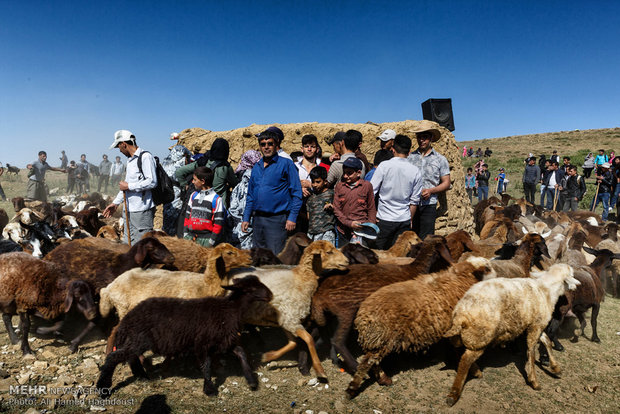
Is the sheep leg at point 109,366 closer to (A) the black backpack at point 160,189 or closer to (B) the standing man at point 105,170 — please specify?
(A) the black backpack at point 160,189

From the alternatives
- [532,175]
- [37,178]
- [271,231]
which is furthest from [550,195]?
[37,178]

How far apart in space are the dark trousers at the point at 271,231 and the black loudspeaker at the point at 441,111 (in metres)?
6.21

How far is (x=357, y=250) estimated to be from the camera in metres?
4.71

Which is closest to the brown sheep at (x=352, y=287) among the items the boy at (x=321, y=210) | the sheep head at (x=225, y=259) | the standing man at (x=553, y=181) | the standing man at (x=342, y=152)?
the sheep head at (x=225, y=259)

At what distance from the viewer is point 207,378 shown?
11.4 feet

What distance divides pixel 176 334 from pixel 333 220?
116 inches

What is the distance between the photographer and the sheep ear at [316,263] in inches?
161

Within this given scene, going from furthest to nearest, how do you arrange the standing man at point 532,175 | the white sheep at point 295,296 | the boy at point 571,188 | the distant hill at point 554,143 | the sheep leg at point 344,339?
the distant hill at point 554,143
the standing man at point 532,175
the boy at point 571,188
the white sheep at point 295,296
the sheep leg at point 344,339

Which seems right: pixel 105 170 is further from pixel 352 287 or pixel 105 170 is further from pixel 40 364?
pixel 352 287

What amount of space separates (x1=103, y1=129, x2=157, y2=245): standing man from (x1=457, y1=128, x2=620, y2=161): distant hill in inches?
1719

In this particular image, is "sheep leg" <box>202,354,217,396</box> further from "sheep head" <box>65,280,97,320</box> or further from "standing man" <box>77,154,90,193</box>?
"standing man" <box>77,154,90,193</box>

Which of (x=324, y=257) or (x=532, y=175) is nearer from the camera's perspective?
(x=324, y=257)

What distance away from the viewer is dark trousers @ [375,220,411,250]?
557 centimetres

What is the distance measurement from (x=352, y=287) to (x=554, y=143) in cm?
5760
